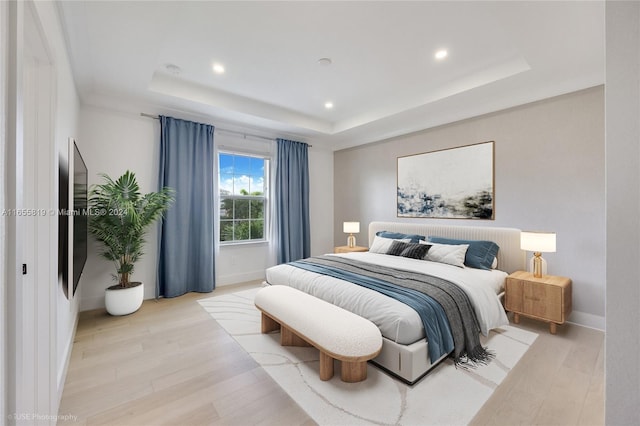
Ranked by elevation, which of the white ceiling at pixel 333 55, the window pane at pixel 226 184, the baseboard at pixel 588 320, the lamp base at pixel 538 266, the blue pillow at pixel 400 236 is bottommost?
the baseboard at pixel 588 320

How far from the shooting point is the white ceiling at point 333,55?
2.10 metres

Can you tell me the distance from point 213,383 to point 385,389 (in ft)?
3.99

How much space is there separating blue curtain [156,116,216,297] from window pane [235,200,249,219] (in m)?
0.53

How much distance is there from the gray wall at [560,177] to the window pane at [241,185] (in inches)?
129

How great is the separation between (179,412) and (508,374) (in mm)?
2308

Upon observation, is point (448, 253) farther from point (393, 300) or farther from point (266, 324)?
point (266, 324)

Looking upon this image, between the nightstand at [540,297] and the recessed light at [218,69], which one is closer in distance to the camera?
the nightstand at [540,297]

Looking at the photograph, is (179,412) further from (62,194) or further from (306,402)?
(62,194)

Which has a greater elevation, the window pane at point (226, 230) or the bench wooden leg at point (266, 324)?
the window pane at point (226, 230)

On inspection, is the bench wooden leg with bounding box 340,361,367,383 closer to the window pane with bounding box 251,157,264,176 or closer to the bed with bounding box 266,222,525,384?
the bed with bounding box 266,222,525,384

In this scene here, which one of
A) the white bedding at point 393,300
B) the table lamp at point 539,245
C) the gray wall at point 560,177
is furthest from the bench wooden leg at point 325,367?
the gray wall at point 560,177

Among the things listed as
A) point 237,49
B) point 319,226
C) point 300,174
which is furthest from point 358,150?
point 237,49

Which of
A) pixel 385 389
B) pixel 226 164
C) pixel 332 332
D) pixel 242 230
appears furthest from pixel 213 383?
pixel 226 164

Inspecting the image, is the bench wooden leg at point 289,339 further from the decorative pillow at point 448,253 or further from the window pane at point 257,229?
the window pane at point 257,229
